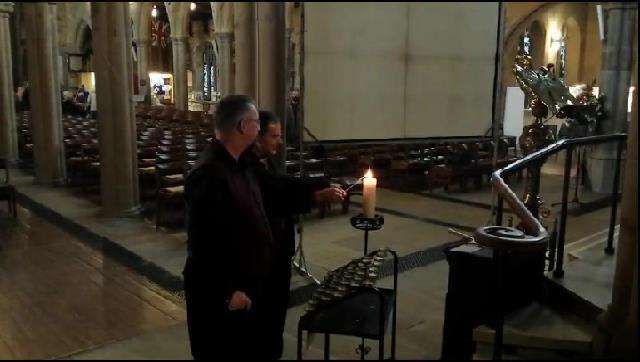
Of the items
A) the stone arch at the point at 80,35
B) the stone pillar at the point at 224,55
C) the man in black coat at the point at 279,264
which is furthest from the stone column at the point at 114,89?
the stone arch at the point at 80,35

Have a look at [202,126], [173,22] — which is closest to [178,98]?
[173,22]

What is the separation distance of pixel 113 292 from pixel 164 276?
51 cm

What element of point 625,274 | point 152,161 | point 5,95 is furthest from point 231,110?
point 5,95

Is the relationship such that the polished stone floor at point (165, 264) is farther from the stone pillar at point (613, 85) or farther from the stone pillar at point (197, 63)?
the stone pillar at point (197, 63)

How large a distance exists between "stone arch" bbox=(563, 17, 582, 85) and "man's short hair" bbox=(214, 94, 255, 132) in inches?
747

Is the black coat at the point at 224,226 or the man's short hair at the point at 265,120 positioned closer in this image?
the black coat at the point at 224,226

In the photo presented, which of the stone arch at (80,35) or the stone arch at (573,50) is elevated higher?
the stone arch at (80,35)

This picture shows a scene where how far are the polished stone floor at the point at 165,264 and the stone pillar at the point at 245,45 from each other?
5.59 feet

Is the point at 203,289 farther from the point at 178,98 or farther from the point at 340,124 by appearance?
the point at 178,98

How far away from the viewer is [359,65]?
367cm

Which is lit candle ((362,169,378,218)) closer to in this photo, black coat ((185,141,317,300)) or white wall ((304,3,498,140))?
black coat ((185,141,317,300))

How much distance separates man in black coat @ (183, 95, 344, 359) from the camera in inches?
96.3

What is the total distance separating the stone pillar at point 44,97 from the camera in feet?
32.4

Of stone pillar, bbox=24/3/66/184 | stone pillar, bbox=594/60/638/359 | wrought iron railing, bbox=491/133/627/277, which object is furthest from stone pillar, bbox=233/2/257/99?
stone pillar, bbox=24/3/66/184
